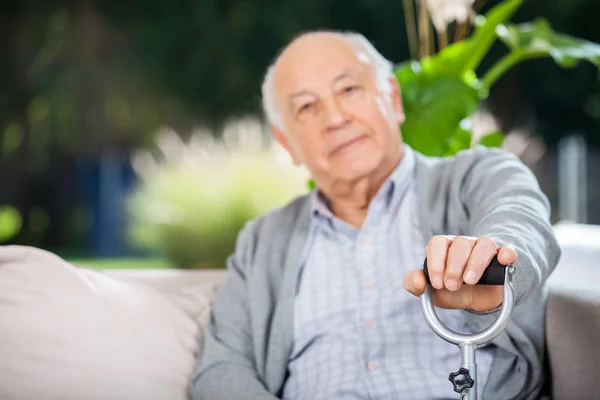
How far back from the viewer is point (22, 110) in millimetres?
8070

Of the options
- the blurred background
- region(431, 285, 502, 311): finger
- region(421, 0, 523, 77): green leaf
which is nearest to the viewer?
region(431, 285, 502, 311): finger

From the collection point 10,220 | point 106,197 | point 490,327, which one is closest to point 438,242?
point 490,327

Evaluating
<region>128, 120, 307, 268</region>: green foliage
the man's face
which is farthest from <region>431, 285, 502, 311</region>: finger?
<region>128, 120, 307, 268</region>: green foliage

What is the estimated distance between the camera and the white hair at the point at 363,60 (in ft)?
5.46

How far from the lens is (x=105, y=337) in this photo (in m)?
1.37

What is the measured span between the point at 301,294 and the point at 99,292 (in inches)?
14.8

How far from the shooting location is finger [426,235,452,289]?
867 millimetres

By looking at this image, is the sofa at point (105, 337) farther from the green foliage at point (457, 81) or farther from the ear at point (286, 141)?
the green foliage at point (457, 81)

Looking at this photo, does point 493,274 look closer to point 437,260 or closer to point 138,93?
point 437,260

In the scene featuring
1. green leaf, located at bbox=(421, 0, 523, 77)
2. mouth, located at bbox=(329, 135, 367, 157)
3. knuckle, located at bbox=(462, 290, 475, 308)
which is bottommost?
knuckle, located at bbox=(462, 290, 475, 308)

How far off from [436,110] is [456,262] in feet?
4.43

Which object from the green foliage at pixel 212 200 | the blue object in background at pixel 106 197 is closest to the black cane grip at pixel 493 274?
the green foliage at pixel 212 200

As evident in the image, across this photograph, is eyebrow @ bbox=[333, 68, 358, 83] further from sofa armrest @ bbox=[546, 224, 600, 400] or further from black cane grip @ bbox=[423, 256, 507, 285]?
black cane grip @ bbox=[423, 256, 507, 285]

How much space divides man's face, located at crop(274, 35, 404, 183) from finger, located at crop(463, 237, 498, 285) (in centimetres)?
69
